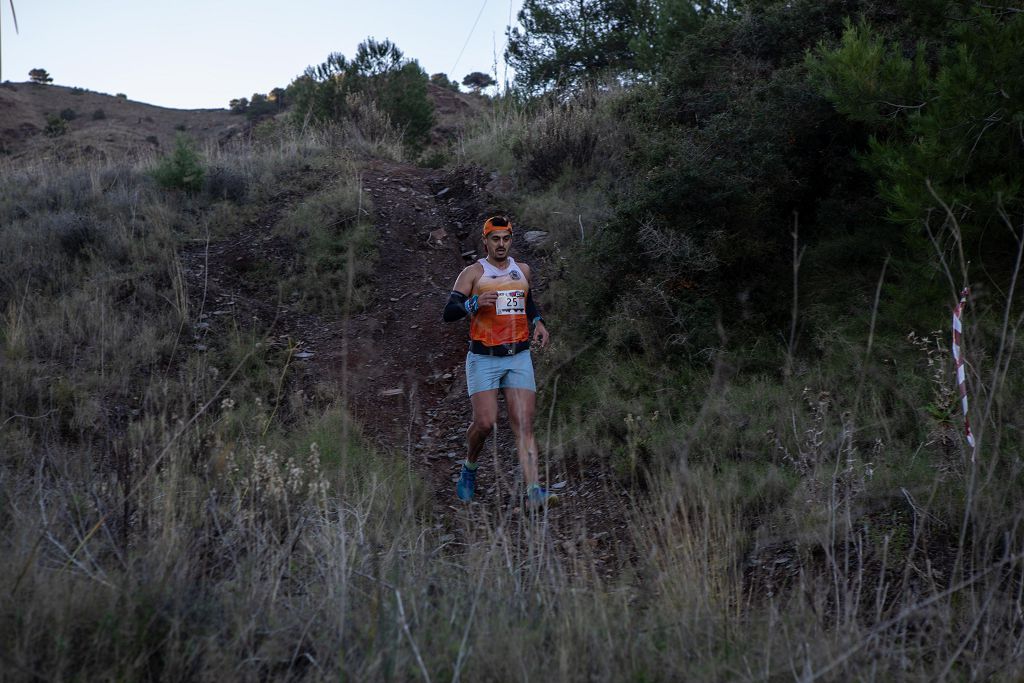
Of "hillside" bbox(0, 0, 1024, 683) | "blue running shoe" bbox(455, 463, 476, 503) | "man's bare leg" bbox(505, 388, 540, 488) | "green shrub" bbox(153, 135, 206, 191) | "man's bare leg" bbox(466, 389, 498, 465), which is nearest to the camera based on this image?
"hillside" bbox(0, 0, 1024, 683)

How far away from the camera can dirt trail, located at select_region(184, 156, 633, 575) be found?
6.03 m

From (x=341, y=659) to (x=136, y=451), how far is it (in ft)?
6.20

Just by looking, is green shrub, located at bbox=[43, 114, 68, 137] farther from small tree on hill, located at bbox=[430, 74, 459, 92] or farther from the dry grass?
the dry grass

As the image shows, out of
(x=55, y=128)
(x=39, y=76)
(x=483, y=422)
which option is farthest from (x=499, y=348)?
(x=39, y=76)

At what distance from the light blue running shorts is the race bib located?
316mm

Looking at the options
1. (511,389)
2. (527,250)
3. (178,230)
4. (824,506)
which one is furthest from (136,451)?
(178,230)

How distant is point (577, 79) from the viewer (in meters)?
16.5

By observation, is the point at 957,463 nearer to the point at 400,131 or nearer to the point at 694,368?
the point at 694,368

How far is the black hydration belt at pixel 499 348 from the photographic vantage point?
590cm

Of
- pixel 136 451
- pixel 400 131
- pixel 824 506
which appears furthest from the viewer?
pixel 400 131

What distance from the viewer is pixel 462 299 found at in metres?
6.00

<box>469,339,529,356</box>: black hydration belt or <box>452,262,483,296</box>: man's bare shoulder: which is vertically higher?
<box>452,262,483,296</box>: man's bare shoulder

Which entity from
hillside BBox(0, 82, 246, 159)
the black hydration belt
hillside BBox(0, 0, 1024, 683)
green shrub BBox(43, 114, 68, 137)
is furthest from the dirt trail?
green shrub BBox(43, 114, 68, 137)

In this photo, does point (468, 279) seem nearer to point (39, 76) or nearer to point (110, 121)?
point (110, 121)
